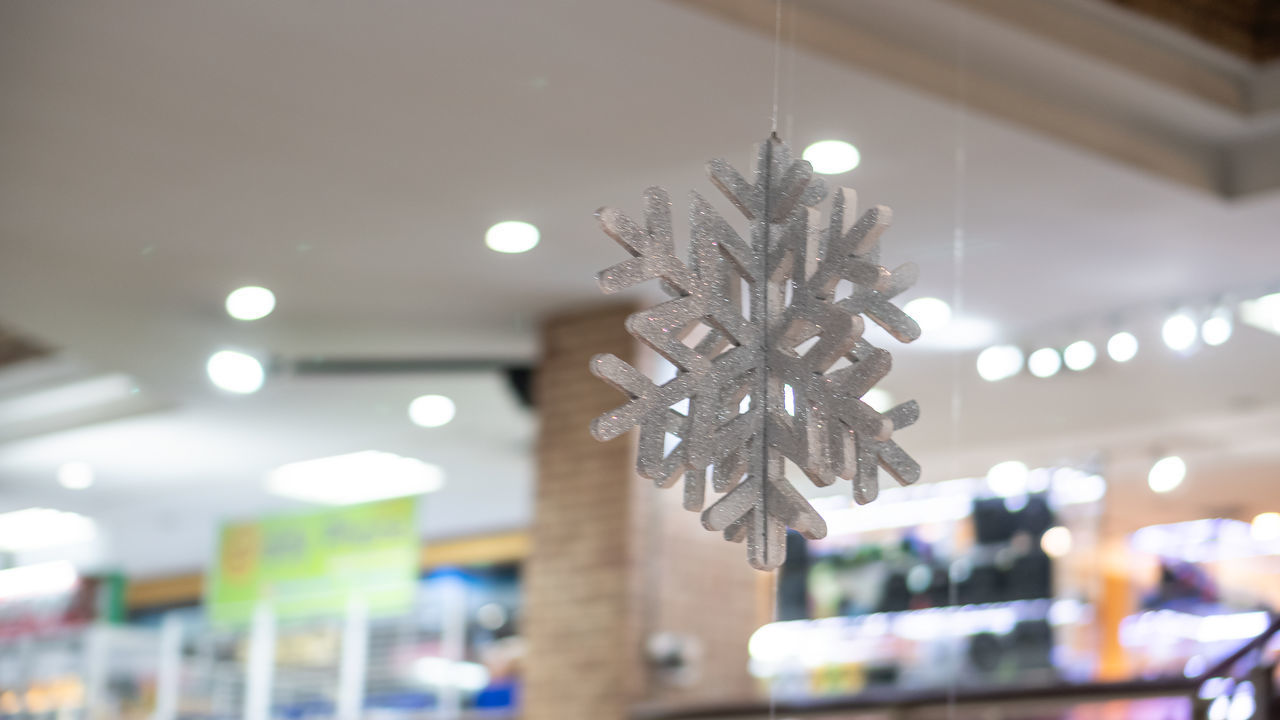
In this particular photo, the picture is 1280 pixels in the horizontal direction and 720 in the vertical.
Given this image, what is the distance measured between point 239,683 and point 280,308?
11.3ft

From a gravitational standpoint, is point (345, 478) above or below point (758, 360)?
above

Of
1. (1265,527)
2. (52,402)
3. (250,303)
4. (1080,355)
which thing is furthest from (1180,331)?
(52,402)

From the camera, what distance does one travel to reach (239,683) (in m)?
8.95

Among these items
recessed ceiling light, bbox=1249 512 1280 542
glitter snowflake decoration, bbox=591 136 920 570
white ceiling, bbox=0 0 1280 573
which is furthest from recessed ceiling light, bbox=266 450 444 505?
glitter snowflake decoration, bbox=591 136 920 570

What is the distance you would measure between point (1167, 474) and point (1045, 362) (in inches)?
88.5

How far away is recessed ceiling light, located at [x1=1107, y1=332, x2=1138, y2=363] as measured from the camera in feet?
24.2

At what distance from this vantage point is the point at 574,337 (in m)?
7.28

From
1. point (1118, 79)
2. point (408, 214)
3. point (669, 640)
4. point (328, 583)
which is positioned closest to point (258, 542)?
point (328, 583)

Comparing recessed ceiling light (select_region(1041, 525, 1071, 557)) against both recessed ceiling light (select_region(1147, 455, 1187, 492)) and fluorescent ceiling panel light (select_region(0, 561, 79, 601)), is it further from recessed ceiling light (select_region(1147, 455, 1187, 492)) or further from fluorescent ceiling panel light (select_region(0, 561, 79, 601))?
fluorescent ceiling panel light (select_region(0, 561, 79, 601))

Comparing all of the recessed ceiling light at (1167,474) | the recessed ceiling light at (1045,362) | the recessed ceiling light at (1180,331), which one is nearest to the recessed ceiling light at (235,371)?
the recessed ceiling light at (1045,362)

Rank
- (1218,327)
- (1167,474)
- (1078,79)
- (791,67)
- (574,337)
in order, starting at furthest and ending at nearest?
(1167,474) < (574,337) < (1218,327) < (1078,79) < (791,67)

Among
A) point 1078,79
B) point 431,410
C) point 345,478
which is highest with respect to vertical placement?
point 1078,79

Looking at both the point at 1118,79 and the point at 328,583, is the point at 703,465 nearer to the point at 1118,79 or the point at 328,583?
the point at 1118,79

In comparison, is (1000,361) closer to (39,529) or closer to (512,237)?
(512,237)
